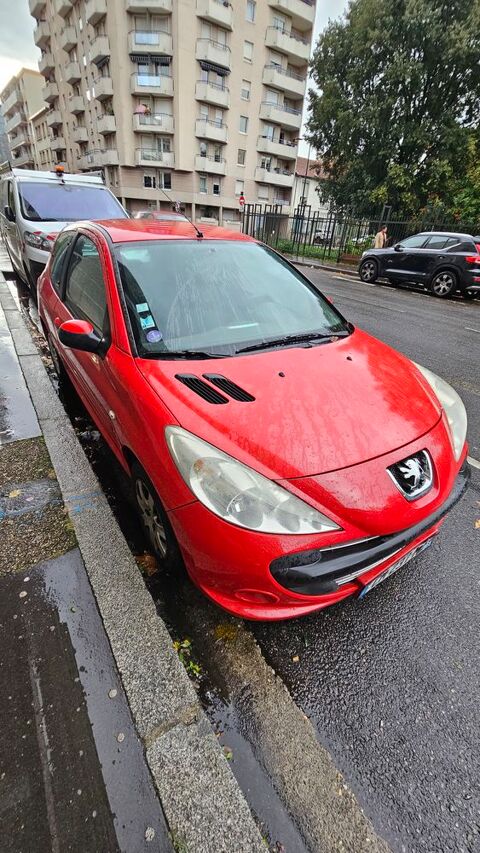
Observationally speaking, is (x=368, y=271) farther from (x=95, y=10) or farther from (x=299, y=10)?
(x=299, y=10)

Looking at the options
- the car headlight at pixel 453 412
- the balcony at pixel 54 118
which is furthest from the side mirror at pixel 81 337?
the balcony at pixel 54 118

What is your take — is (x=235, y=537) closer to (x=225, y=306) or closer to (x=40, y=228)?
(x=225, y=306)

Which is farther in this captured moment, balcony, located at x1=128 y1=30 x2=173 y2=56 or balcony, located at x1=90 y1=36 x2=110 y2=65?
balcony, located at x1=90 y1=36 x2=110 y2=65

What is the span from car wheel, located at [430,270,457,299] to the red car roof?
1008 cm

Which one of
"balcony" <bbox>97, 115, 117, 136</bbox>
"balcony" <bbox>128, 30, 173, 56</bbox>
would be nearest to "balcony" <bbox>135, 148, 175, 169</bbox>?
"balcony" <bbox>97, 115, 117, 136</bbox>

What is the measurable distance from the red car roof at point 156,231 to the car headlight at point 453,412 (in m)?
1.73

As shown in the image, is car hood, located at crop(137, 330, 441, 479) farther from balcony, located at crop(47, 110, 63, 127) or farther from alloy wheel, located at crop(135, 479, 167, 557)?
balcony, located at crop(47, 110, 63, 127)

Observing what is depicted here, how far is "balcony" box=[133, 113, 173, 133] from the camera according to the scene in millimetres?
32062

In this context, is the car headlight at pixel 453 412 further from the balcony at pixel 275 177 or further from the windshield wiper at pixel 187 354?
the balcony at pixel 275 177

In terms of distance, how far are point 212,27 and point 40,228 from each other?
3749cm

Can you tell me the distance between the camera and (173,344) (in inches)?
84.0

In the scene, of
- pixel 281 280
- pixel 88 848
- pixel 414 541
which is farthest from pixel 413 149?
pixel 88 848

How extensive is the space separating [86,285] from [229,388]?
168cm

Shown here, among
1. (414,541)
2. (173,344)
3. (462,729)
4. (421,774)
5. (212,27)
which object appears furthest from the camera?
(212,27)
